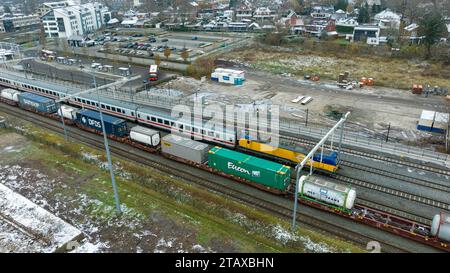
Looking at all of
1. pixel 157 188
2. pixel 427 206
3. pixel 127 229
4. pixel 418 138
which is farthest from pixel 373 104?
pixel 127 229

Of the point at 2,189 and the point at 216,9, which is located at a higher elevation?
the point at 216,9

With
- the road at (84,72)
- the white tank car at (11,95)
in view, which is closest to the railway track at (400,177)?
the road at (84,72)

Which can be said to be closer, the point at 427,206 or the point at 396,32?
the point at 427,206

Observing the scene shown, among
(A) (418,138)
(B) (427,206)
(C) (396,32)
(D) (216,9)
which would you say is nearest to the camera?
(B) (427,206)

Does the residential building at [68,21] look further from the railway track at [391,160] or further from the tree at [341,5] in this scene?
the railway track at [391,160]

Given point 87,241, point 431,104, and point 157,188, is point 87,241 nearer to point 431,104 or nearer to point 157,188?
point 157,188

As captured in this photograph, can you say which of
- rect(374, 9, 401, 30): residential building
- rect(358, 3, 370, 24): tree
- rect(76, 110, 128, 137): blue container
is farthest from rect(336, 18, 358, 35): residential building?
rect(76, 110, 128, 137): blue container
